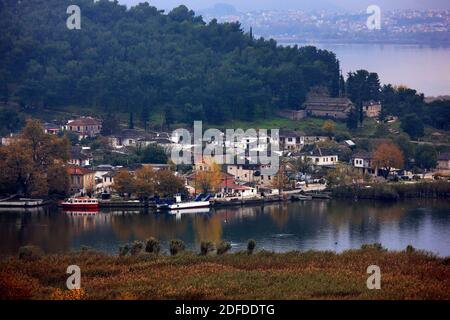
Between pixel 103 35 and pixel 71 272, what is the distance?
13.5 m

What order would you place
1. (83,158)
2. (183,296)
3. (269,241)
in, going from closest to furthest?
(183,296)
(269,241)
(83,158)

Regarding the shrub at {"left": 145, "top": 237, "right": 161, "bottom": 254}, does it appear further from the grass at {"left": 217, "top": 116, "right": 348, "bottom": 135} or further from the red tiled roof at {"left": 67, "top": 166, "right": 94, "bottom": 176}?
the grass at {"left": 217, "top": 116, "right": 348, "bottom": 135}

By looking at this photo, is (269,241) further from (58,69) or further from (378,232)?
(58,69)

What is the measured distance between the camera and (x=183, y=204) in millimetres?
12758

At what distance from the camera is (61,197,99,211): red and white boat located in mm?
12648

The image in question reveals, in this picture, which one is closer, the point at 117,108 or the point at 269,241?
the point at 269,241

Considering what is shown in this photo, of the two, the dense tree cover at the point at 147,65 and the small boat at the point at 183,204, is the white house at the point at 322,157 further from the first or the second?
the dense tree cover at the point at 147,65

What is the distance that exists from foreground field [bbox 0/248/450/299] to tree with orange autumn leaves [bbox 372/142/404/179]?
595 centimetres

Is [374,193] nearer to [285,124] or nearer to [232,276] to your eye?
[285,124]

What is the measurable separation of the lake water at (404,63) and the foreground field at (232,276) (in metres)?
9.78

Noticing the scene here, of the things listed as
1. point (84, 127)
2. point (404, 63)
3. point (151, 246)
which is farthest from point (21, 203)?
point (404, 63)

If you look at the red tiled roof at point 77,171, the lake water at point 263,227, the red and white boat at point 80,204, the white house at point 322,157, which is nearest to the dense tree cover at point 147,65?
the white house at point 322,157
